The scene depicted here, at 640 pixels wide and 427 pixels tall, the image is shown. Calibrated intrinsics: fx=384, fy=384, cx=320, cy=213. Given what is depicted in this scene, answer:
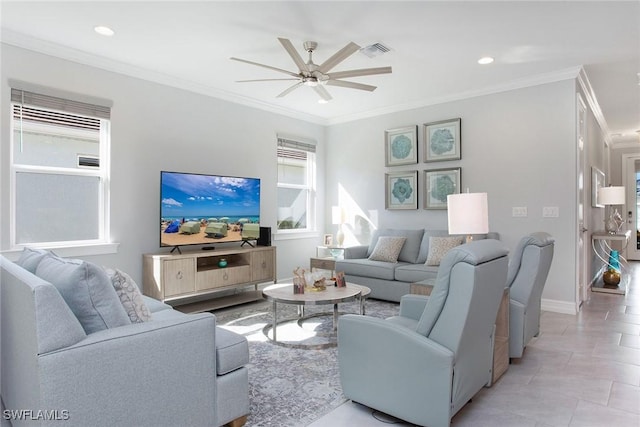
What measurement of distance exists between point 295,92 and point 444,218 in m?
2.59

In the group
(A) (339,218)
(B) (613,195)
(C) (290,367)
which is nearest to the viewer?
(C) (290,367)

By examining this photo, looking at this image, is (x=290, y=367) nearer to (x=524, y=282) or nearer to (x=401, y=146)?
(x=524, y=282)

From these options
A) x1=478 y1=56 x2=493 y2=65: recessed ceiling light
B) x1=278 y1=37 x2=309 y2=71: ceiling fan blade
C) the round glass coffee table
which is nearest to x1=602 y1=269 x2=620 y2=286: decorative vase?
x1=478 y1=56 x2=493 y2=65: recessed ceiling light

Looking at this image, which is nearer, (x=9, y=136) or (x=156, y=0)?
(x=156, y=0)

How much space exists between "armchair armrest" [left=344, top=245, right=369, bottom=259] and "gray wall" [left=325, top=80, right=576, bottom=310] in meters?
0.63

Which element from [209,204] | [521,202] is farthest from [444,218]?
[209,204]

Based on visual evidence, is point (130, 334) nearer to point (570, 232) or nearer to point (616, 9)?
point (616, 9)

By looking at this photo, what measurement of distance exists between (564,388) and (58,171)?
14.7ft

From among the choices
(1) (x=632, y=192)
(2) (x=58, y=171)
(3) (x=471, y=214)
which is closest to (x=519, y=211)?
(3) (x=471, y=214)

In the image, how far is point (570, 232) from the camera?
13.8ft

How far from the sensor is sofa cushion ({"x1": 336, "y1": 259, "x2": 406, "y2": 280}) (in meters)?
4.67

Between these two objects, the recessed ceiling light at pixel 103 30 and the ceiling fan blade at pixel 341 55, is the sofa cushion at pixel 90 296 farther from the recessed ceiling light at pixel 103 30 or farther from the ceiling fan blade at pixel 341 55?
the recessed ceiling light at pixel 103 30

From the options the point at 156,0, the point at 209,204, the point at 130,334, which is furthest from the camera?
the point at 209,204

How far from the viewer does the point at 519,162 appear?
4.58 metres
